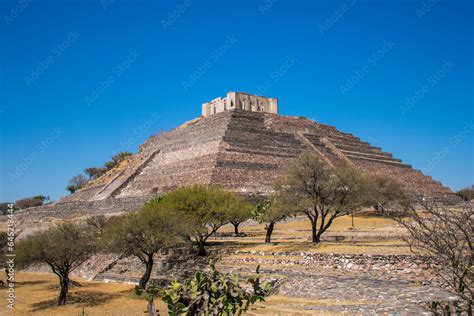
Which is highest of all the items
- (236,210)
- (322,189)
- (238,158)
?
(238,158)

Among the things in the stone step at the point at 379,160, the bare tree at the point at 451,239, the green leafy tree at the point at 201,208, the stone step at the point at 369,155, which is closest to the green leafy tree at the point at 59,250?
the green leafy tree at the point at 201,208

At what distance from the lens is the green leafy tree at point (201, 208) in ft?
77.4

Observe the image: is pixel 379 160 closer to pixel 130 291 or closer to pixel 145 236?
pixel 145 236

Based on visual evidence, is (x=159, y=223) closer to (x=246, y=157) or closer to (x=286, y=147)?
(x=246, y=157)

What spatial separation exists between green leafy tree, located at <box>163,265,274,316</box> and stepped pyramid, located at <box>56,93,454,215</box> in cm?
2886

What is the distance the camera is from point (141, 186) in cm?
4531

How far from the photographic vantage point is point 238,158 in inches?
1719

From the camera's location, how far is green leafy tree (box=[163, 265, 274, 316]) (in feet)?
23.6

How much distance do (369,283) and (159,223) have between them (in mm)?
9980

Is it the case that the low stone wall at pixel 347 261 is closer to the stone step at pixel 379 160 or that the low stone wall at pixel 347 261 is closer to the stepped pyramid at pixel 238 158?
the stepped pyramid at pixel 238 158

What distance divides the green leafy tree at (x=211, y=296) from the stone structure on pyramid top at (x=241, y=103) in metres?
60.1

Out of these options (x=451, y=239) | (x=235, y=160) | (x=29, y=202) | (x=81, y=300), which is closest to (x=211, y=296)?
(x=451, y=239)

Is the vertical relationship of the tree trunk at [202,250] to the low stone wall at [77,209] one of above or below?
below

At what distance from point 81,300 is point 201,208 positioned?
25.1ft
